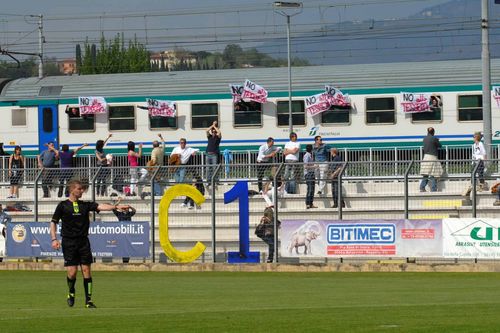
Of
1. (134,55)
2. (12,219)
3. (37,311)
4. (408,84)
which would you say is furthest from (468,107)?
(134,55)

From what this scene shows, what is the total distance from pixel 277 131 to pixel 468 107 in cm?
662

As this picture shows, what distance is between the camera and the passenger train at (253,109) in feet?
134

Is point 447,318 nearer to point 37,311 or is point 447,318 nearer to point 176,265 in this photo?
point 37,311

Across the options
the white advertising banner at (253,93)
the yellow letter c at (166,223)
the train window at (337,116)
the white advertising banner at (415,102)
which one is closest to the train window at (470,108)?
the white advertising banner at (415,102)

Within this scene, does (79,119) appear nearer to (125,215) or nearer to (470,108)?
(470,108)

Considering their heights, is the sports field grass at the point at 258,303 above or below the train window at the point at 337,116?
below

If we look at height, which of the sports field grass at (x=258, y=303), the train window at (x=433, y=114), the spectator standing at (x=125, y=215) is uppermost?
the train window at (x=433, y=114)

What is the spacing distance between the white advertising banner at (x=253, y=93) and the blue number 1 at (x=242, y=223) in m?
12.8

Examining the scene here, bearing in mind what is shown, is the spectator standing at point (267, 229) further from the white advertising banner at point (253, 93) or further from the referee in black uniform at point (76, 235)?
the white advertising banner at point (253, 93)

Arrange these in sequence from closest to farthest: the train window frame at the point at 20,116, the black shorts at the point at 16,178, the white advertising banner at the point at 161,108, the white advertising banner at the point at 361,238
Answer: the white advertising banner at the point at 361,238 → the black shorts at the point at 16,178 → the white advertising banner at the point at 161,108 → the train window frame at the point at 20,116

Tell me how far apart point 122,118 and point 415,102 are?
34.9 feet

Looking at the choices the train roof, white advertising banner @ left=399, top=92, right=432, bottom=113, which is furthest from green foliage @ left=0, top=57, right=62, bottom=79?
white advertising banner @ left=399, top=92, right=432, bottom=113

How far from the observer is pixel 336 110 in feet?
138

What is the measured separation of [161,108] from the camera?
43406 millimetres
